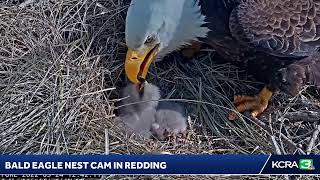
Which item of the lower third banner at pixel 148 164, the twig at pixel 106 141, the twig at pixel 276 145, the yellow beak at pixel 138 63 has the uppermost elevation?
the yellow beak at pixel 138 63

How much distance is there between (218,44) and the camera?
329 cm

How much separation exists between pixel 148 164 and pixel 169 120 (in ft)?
1.33

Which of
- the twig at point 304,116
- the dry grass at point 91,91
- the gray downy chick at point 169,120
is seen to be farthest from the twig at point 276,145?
the gray downy chick at point 169,120

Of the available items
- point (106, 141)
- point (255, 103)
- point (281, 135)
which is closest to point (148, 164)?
point (106, 141)

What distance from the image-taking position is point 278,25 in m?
3.06

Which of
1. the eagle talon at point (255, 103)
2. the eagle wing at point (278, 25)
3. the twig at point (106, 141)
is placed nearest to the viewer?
the twig at point (106, 141)

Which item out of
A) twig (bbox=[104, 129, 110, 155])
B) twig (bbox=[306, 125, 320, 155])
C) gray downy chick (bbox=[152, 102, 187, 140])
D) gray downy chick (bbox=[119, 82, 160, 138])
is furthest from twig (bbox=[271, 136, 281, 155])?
twig (bbox=[104, 129, 110, 155])

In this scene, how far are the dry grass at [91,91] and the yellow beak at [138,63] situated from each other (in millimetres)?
176

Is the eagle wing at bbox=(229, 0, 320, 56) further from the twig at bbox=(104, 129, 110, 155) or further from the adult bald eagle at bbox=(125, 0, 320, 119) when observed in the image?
the twig at bbox=(104, 129, 110, 155)

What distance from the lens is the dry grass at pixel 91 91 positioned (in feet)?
10.0

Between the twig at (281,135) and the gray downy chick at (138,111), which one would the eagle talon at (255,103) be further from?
the gray downy chick at (138,111)

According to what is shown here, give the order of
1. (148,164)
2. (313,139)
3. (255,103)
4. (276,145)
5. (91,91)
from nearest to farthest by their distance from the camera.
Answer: (148,164), (276,145), (313,139), (91,91), (255,103)

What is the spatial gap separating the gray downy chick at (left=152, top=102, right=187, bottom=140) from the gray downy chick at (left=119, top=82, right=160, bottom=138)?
3 cm

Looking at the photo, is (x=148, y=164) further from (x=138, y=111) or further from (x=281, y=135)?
(x=281, y=135)
